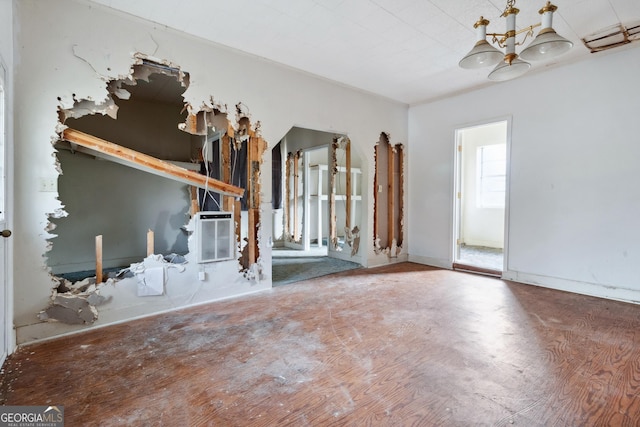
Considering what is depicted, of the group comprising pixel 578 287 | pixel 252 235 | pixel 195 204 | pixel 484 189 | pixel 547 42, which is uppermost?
pixel 547 42

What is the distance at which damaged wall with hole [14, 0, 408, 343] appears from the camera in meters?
2.39

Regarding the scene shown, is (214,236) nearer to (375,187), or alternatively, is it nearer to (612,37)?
(375,187)

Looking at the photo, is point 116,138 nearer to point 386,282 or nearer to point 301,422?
point 386,282

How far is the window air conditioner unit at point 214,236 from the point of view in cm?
322

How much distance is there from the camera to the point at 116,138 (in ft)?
15.4

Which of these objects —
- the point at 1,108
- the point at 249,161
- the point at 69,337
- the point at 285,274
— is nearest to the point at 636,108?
the point at 249,161

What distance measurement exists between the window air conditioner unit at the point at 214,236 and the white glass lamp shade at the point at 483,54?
2707 mm

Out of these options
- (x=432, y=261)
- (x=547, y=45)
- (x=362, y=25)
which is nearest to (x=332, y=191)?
(x=432, y=261)

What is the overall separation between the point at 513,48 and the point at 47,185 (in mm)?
3777

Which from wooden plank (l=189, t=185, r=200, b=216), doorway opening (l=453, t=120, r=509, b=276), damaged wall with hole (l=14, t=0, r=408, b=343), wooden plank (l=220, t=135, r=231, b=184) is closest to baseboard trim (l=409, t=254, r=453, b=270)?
damaged wall with hole (l=14, t=0, r=408, b=343)

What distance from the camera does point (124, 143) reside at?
4.78m

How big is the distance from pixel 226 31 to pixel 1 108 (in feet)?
6.25

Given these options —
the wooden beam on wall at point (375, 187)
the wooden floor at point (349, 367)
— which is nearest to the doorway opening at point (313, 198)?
the wooden beam on wall at point (375, 187)

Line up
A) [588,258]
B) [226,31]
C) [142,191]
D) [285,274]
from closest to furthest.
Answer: [226,31] → [588,258] → [285,274] → [142,191]
